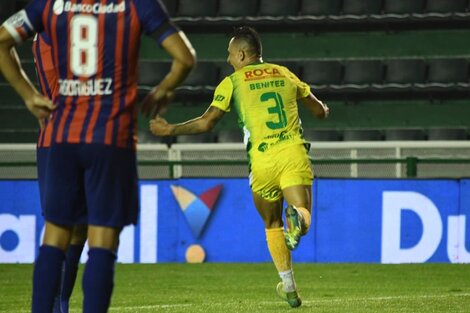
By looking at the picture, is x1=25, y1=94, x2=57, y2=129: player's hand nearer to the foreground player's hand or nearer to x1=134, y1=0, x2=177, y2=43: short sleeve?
x1=134, y1=0, x2=177, y2=43: short sleeve

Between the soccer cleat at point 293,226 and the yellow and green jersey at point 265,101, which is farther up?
the yellow and green jersey at point 265,101

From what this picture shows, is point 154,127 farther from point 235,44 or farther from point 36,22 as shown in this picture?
point 235,44

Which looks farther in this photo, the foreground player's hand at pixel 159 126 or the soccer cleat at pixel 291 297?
the soccer cleat at pixel 291 297

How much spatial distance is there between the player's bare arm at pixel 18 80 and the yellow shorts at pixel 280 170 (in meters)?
3.00

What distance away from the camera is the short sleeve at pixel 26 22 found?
5.06 metres

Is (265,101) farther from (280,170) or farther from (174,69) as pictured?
(174,69)

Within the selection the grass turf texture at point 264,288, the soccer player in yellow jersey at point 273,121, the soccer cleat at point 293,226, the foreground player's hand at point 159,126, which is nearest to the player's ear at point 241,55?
the soccer player in yellow jersey at point 273,121

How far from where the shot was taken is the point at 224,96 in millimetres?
7848

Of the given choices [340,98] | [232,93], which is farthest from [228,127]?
[232,93]

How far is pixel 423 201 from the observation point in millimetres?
12547

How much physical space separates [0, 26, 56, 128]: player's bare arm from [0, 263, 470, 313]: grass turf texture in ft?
10.3

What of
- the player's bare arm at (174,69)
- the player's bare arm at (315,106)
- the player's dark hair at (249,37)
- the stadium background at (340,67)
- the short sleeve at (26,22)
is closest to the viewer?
the player's bare arm at (174,69)

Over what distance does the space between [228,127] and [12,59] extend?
40.3 ft

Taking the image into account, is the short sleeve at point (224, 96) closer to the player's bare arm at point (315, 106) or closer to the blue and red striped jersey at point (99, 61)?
the player's bare arm at point (315, 106)
